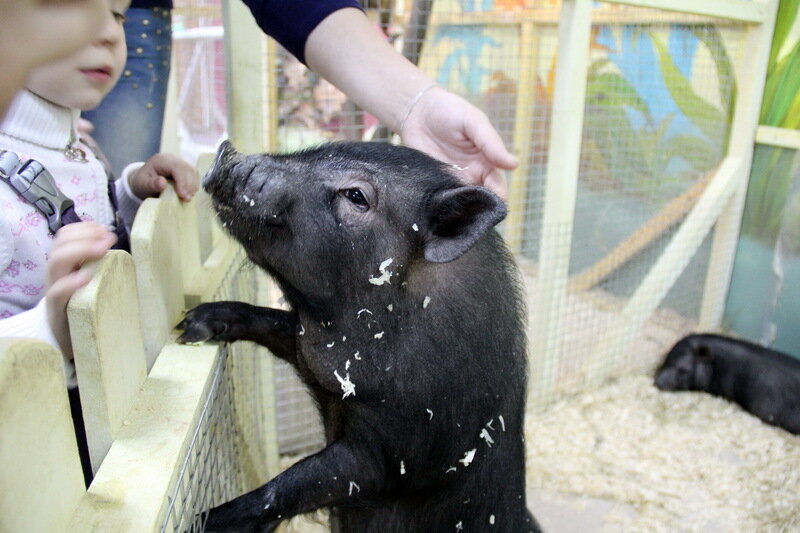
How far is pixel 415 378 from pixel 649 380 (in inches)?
106

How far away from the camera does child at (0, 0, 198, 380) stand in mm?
883

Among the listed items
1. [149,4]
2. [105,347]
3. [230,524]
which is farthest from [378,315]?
[149,4]

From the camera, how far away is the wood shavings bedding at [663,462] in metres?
2.52

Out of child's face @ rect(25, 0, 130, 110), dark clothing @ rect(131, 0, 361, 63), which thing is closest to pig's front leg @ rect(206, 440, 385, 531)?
child's face @ rect(25, 0, 130, 110)

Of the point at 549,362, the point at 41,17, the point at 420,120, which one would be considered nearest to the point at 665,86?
the point at 549,362

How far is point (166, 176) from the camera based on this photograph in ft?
4.78

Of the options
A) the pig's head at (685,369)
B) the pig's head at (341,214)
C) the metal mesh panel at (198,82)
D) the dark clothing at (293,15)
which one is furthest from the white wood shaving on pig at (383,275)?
the metal mesh panel at (198,82)

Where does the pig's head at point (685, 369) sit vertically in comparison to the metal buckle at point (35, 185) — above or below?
below

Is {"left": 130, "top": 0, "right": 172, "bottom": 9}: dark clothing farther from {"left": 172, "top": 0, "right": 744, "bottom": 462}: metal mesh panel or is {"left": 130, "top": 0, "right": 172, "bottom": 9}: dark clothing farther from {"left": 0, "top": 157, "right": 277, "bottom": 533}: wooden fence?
{"left": 172, "top": 0, "right": 744, "bottom": 462}: metal mesh panel

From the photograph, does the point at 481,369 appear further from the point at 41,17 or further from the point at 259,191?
the point at 41,17

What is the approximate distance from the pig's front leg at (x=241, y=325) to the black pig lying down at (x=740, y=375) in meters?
2.64

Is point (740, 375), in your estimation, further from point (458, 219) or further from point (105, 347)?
point (105, 347)

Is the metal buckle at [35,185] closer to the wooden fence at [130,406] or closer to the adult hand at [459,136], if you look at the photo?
the wooden fence at [130,406]

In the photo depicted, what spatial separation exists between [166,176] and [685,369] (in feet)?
9.83
